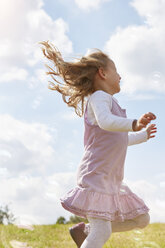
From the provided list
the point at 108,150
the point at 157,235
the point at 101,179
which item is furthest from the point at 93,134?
the point at 157,235

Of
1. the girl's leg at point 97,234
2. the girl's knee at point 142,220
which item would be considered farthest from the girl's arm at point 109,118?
the girl's knee at point 142,220

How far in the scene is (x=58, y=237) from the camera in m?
6.64

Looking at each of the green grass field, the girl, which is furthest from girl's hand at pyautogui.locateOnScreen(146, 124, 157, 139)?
the green grass field

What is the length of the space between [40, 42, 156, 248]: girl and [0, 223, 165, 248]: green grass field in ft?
5.20

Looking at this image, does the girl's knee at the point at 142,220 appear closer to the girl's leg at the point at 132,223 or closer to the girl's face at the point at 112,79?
the girl's leg at the point at 132,223

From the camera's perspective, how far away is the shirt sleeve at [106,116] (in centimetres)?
323

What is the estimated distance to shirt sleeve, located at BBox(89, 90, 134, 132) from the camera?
323cm

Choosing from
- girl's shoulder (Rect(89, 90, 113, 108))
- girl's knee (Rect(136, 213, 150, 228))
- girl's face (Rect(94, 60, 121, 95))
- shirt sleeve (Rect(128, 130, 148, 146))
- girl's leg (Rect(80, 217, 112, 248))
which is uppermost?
girl's face (Rect(94, 60, 121, 95))

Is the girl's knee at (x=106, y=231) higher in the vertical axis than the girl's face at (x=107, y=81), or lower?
lower

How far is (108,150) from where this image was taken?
3631 millimetres

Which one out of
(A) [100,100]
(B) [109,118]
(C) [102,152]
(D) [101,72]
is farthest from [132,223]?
(D) [101,72]

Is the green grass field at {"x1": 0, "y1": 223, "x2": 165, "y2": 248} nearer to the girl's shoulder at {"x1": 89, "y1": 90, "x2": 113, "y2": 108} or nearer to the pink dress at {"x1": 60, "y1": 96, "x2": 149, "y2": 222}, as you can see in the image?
the pink dress at {"x1": 60, "y1": 96, "x2": 149, "y2": 222}

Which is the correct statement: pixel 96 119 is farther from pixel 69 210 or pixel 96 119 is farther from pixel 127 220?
pixel 127 220

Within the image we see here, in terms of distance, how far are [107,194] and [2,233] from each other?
374cm
